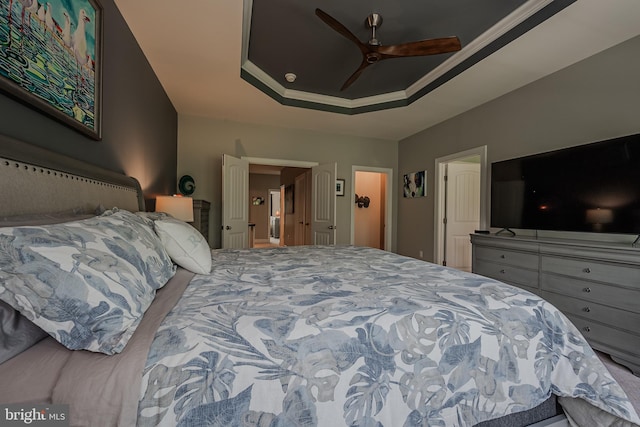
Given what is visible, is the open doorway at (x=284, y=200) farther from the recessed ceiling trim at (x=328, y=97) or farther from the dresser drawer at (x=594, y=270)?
the dresser drawer at (x=594, y=270)

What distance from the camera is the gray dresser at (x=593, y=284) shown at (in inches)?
72.7

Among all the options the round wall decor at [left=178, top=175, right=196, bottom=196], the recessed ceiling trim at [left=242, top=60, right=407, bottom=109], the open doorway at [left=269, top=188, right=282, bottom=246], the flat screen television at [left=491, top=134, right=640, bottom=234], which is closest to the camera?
the flat screen television at [left=491, top=134, right=640, bottom=234]

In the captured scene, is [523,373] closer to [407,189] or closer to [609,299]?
[609,299]

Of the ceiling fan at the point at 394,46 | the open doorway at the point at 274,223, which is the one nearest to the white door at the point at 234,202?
the ceiling fan at the point at 394,46

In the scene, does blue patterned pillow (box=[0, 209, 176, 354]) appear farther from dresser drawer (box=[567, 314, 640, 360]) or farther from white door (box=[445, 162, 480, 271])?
white door (box=[445, 162, 480, 271])

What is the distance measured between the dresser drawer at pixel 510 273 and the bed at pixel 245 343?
174cm

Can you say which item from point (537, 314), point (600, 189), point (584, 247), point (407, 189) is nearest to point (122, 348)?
point (537, 314)

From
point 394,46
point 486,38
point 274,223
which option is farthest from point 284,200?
point 486,38

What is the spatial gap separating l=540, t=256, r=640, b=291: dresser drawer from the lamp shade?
3422 millimetres

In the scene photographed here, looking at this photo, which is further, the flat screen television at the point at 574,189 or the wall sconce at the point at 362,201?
the wall sconce at the point at 362,201

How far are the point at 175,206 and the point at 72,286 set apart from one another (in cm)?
222

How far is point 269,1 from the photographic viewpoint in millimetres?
2121

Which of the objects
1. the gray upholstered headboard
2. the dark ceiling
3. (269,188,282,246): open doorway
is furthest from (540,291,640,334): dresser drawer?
(269,188,282,246): open doorway

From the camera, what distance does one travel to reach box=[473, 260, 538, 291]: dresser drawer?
97.0 inches
